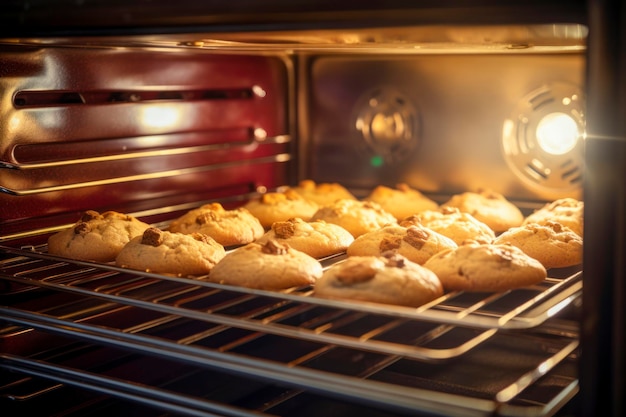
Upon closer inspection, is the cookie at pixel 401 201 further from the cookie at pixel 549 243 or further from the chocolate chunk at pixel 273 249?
the chocolate chunk at pixel 273 249

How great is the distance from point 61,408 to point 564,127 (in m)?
1.43

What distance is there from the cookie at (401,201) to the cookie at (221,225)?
1.30 feet

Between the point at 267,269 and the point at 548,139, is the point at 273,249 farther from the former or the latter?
the point at 548,139

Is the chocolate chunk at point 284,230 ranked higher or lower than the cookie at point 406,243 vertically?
higher

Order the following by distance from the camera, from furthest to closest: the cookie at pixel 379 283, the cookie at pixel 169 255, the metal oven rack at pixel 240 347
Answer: the cookie at pixel 169 255, the cookie at pixel 379 283, the metal oven rack at pixel 240 347

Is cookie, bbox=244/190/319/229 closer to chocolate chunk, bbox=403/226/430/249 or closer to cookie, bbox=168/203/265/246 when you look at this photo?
cookie, bbox=168/203/265/246

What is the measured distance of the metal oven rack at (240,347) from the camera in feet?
3.94

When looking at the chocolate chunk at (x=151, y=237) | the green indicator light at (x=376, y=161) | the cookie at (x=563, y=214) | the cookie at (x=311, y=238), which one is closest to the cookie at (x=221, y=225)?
the cookie at (x=311, y=238)

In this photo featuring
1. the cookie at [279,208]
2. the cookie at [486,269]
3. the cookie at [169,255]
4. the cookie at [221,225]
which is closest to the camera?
the cookie at [486,269]

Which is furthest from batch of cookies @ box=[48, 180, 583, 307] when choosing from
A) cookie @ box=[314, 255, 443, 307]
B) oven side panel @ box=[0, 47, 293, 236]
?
oven side panel @ box=[0, 47, 293, 236]

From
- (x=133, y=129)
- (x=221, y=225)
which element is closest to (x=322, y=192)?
(x=221, y=225)

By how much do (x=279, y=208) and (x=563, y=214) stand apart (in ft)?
2.51

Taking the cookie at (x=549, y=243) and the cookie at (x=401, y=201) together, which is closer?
the cookie at (x=549, y=243)

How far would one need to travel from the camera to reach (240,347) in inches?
81.8
